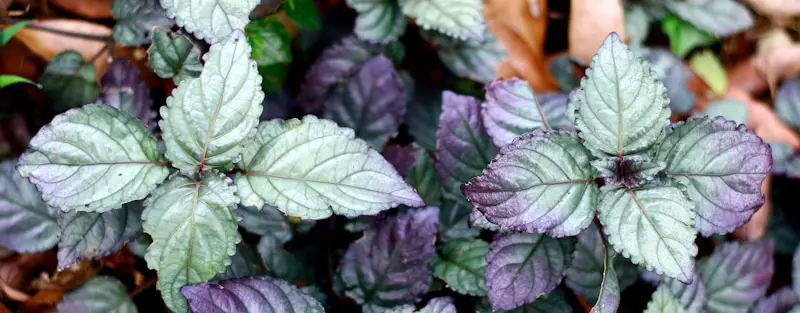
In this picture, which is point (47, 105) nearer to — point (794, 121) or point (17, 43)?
point (17, 43)

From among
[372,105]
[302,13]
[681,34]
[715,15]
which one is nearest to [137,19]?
[302,13]

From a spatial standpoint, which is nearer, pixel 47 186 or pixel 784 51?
pixel 47 186

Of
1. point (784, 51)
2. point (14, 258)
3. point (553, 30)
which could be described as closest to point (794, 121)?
point (784, 51)

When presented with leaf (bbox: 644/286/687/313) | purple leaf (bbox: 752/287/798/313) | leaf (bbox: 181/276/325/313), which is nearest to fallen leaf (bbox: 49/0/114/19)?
leaf (bbox: 181/276/325/313)

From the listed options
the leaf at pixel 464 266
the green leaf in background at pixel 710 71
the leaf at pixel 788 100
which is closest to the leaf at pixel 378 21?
the leaf at pixel 464 266

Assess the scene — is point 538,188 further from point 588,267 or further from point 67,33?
point 67,33

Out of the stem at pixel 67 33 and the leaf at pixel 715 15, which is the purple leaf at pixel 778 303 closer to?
the leaf at pixel 715 15
